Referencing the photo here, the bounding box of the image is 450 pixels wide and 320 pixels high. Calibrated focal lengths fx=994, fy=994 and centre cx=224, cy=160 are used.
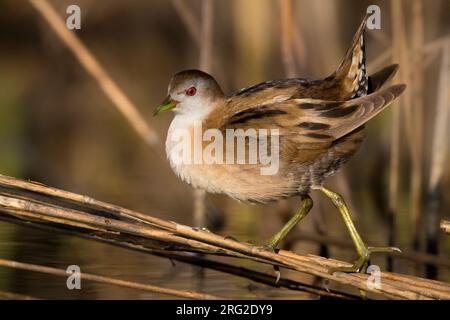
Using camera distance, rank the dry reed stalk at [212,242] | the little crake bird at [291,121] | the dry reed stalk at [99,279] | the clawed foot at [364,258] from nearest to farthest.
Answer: the dry reed stalk at [212,242] < the dry reed stalk at [99,279] < the clawed foot at [364,258] < the little crake bird at [291,121]

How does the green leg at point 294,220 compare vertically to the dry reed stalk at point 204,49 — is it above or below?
below

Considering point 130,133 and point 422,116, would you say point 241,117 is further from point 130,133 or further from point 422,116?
point 130,133

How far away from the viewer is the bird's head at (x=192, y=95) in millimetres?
4801

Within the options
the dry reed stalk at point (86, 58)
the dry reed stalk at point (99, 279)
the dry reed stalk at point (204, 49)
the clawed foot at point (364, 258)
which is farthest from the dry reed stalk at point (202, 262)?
the dry reed stalk at point (204, 49)

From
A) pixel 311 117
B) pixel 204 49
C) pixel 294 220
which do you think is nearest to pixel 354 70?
pixel 311 117

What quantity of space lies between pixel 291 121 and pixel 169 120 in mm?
5374

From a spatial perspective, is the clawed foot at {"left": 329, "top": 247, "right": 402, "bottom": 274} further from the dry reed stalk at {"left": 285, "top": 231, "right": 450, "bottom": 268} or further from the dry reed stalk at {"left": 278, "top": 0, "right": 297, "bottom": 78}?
the dry reed stalk at {"left": 278, "top": 0, "right": 297, "bottom": 78}

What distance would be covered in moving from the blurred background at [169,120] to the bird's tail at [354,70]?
3.62 feet

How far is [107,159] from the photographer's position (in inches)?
349

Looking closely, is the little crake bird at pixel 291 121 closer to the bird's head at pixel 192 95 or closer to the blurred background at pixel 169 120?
the bird's head at pixel 192 95

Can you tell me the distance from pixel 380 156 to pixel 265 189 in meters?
4.30

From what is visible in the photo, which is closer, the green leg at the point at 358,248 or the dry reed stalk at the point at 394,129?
the green leg at the point at 358,248

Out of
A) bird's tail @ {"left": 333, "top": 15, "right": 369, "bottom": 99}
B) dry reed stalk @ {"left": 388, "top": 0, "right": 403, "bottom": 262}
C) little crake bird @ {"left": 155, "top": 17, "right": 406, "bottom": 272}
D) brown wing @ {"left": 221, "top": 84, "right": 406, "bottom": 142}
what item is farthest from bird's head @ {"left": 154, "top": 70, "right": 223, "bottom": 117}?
dry reed stalk @ {"left": 388, "top": 0, "right": 403, "bottom": 262}
